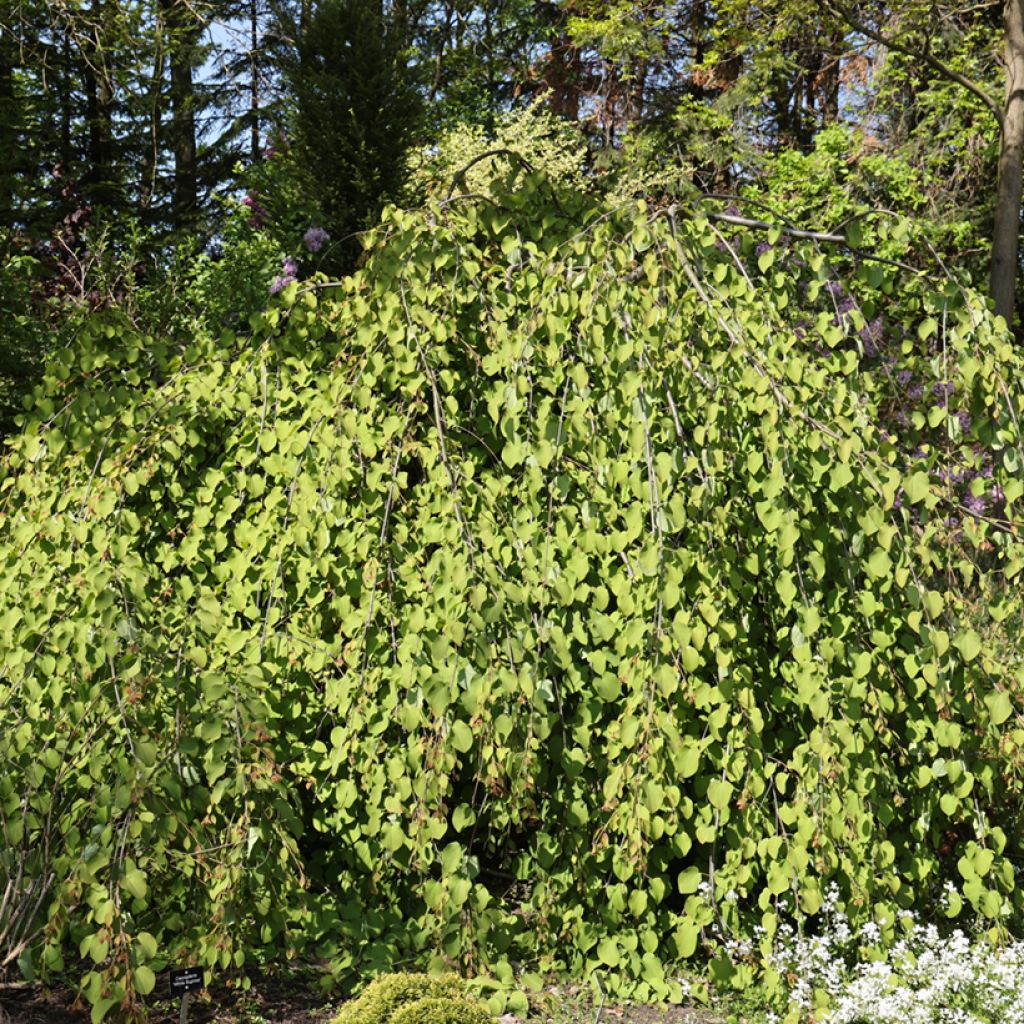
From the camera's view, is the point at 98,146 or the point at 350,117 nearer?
the point at 350,117

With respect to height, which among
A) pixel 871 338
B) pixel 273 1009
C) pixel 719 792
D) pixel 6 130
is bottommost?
pixel 273 1009

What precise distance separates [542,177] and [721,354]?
877 millimetres

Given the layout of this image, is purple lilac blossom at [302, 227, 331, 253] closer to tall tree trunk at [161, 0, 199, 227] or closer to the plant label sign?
tall tree trunk at [161, 0, 199, 227]

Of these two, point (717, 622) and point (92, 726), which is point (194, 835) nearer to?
point (92, 726)

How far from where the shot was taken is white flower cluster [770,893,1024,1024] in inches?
91.4

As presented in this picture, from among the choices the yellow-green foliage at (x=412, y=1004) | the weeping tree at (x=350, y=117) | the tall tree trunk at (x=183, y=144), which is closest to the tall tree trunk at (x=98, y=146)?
the tall tree trunk at (x=183, y=144)

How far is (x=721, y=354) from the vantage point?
104 inches

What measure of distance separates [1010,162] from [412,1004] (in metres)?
6.95

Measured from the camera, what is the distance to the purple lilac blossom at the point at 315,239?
872 centimetres

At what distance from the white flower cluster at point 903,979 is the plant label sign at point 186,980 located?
118 cm

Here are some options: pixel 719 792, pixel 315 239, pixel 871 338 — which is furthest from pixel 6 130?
pixel 719 792

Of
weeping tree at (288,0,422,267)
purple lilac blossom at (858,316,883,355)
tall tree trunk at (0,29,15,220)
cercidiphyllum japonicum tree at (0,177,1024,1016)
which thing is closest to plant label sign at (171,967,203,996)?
cercidiphyllum japonicum tree at (0,177,1024,1016)

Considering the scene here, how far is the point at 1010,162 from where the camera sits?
23.8 feet

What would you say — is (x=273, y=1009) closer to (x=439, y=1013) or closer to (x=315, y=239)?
(x=439, y=1013)
